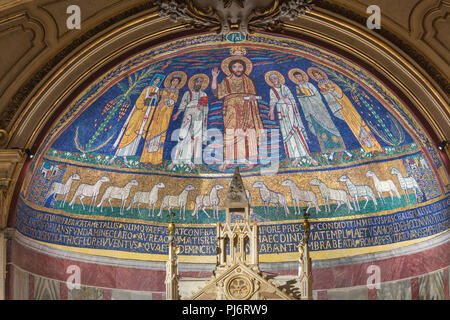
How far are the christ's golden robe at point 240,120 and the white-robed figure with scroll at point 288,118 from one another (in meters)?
0.47

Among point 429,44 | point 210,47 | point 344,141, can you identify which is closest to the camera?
point 429,44

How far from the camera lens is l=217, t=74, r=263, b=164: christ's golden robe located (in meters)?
19.2

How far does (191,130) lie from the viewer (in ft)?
63.9

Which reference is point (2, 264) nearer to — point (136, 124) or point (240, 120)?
point (136, 124)

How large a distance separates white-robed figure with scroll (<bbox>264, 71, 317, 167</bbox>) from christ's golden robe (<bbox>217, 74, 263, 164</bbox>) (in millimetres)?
470

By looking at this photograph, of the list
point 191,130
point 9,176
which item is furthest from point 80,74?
point 191,130

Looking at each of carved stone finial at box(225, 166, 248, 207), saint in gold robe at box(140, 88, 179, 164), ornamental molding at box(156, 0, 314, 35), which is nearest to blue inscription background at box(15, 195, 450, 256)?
saint in gold robe at box(140, 88, 179, 164)

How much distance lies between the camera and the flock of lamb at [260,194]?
61.0 feet

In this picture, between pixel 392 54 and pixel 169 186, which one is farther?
pixel 169 186

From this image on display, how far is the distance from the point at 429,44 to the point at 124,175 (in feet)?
24.9

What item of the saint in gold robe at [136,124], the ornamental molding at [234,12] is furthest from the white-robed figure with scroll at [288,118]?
the saint in gold robe at [136,124]

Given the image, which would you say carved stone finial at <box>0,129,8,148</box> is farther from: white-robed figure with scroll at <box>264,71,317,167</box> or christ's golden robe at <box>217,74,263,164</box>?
white-robed figure with scroll at <box>264,71,317,167</box>

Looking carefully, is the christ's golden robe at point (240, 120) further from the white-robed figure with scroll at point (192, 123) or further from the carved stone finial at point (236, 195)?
the carved stone finial at point (236, 195)

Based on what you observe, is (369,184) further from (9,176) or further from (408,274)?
(9,176)
